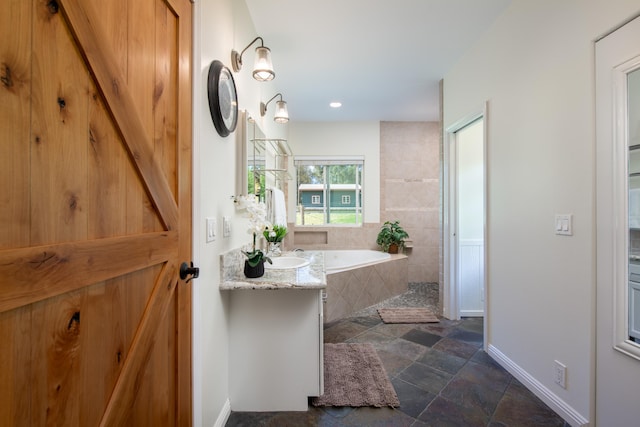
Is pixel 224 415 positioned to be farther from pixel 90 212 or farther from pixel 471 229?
pixel 471 229

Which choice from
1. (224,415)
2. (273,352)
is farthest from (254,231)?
(224,415)

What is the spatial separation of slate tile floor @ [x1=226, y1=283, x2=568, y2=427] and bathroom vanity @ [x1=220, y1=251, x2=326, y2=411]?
0.09 m

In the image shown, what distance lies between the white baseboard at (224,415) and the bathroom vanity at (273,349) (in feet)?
0.12

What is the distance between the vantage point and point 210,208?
4.52 feet

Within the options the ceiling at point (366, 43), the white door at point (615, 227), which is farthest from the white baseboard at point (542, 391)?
the ceiling at point (366, 43)

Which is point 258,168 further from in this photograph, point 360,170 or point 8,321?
point 360,170

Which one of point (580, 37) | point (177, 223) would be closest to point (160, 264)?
point (177, 223)

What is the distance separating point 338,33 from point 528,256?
221cm

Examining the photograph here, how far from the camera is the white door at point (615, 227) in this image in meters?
1.24

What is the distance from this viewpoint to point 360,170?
15.6 feet

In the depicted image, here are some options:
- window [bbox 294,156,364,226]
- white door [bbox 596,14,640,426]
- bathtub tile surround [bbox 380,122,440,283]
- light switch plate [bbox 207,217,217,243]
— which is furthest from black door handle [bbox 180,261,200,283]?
bathtub tile surround [bbox 380,122,440,283]

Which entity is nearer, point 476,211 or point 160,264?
point 160,264

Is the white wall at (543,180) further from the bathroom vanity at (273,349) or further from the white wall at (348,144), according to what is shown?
the white wall at (348,144)

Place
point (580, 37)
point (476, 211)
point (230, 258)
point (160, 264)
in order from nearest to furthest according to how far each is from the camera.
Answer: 1. point (160, 264)
2. point (580, 37)
3. point (230, 258)
4. point (476, 211)
